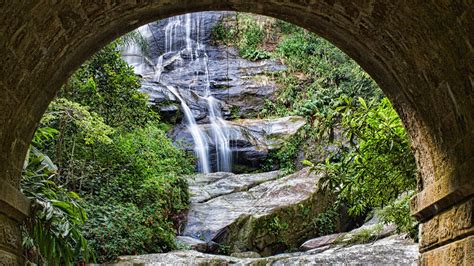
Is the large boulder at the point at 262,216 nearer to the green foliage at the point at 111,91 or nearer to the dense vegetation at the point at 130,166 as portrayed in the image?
the dense vegetation at the point at 130,166

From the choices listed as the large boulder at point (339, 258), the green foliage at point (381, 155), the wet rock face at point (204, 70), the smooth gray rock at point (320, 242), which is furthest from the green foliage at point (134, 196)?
the wet rock face at point (204, 70)

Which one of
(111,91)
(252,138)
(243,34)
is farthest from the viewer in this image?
(243,34)

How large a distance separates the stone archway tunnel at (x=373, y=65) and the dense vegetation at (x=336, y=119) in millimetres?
1623

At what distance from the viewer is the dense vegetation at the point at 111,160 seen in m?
8.63

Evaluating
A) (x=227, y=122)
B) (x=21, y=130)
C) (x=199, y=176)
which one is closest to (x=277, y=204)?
(x=199, y=176)

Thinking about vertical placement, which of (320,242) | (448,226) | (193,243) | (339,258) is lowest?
(448,226)

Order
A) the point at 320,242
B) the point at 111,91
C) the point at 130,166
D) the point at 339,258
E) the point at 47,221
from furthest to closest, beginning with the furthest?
the point at 320,242, the point at 130,166, the point at 111,91, the point at 339,258, the point at 47,221

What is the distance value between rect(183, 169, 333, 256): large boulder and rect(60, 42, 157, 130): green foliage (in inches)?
122

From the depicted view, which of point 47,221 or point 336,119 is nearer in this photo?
point 47,221

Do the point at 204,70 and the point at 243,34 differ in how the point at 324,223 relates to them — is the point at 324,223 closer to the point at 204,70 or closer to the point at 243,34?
the point at 204,70

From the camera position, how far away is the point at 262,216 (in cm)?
1195

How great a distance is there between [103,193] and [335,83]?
1247 cm

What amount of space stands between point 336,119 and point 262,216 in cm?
316

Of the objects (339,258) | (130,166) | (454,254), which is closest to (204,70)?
(130,166)
